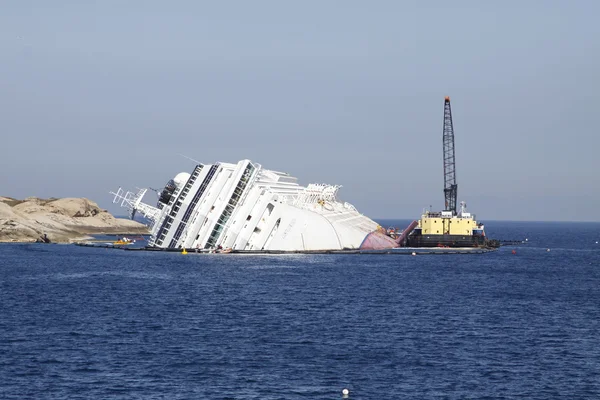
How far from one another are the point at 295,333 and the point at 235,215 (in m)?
61.8

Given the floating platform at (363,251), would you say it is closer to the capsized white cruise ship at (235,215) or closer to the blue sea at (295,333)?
the capsized white cruise ship at (235,215)

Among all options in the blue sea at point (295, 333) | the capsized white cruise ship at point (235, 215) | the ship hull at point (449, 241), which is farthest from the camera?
the ship hull at point (449, 241)

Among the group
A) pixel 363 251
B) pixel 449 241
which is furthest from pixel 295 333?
pixel 449 241

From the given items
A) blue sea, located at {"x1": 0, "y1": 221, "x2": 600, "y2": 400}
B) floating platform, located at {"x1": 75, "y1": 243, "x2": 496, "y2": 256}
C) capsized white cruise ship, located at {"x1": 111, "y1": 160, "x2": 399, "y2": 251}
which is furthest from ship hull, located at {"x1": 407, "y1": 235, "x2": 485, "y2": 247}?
blue sea, located at {"x1": 0, "y1": 221, "x2": 600, "y2": 400}

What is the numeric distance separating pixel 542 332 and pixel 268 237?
65984 millimetres

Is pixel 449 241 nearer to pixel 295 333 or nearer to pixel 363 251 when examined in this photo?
pixel 363 251

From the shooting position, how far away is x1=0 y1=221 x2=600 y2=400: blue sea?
143ft

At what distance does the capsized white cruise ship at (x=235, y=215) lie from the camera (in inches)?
4641

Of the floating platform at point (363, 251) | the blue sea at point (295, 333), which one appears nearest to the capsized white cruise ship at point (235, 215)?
the floating platform at point (363, 251)

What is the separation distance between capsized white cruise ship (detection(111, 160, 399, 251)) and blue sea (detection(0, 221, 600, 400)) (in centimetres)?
1644

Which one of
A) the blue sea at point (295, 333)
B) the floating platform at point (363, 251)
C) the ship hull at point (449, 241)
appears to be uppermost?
the ship hull at point (449, 241)

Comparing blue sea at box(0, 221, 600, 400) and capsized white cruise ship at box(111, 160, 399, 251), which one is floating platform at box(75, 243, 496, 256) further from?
blue sea at box(0, 221, 600, 400)

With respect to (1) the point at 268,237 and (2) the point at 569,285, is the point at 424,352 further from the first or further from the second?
(1) the point at 268,237

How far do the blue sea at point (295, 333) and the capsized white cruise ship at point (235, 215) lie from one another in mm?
16438
